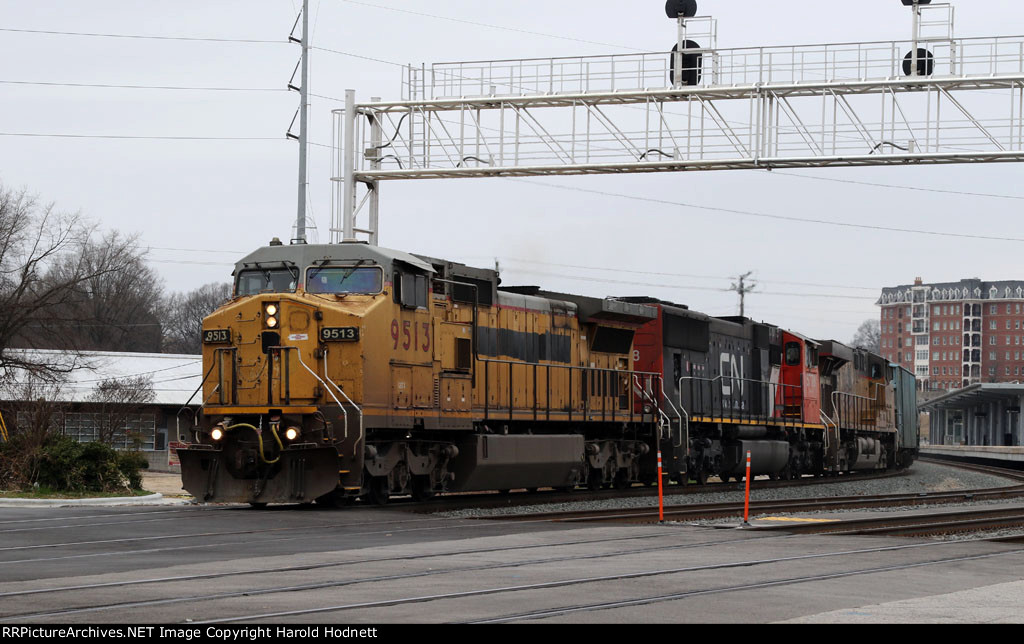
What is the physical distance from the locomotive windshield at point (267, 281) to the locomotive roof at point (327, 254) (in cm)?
13

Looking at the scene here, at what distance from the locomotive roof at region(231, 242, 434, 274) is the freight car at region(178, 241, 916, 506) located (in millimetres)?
25

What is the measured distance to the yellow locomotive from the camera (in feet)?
57.5

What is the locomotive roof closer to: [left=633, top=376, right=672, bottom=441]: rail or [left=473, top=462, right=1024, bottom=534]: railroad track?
[left=473, top=462, right=1024, bottom=534]: railroad track

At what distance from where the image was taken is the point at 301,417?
57.5 feet

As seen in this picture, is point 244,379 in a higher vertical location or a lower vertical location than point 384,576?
higher

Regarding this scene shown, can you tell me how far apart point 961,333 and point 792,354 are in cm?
16416

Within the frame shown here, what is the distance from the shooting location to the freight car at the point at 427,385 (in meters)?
17.6

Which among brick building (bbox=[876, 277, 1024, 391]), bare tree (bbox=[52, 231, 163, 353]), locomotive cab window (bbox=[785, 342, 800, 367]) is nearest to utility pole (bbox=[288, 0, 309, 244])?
locomotive cab window (bbox=[785, 342, 800, 367])

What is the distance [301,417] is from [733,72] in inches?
471

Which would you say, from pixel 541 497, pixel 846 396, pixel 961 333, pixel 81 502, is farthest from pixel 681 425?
pixel 961 333

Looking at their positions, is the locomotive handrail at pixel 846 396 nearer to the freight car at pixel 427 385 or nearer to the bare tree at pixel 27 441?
the freight car at pixel 427 385

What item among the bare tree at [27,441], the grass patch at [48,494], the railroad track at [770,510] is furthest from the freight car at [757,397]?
the bare tree at [27,441]

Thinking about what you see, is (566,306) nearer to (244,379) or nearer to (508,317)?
(508,317)
